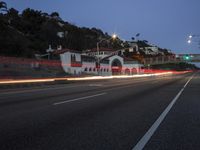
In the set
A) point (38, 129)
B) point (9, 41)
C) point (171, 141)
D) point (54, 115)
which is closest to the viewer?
point (171, 141)

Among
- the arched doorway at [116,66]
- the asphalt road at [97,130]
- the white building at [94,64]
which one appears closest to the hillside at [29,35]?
the white building at [94,64]

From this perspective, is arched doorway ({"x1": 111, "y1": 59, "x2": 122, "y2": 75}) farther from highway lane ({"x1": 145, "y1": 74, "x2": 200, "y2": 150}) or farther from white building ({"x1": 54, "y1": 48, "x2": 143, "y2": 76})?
highway lane ({"x1": 145, "y1": 74, "x2": 200, "y2": 150})

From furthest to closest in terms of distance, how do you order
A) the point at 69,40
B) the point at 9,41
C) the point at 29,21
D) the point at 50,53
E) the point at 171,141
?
the point at 69,40 < the point at 29,21 < the point at 50,53 < the point at 9,41 < the point at 171,141

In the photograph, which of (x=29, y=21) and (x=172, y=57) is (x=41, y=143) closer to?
(x=29, y=21)

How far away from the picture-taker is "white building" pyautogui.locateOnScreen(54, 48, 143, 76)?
7973 centimetres

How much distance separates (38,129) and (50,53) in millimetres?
78086

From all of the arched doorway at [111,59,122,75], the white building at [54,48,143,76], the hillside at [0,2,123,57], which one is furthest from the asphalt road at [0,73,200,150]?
the arched doorway at [111,59,122,75]

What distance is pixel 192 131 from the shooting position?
686cm

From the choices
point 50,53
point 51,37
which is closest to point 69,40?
point 51,37

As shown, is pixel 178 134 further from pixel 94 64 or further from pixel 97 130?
pixel 94 64

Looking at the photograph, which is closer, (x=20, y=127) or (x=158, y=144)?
(x=158, y=144)

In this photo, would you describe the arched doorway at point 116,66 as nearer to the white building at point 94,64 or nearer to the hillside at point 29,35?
the white building at point 94,64

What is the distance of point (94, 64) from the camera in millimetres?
94188

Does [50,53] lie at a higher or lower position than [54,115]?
higher
